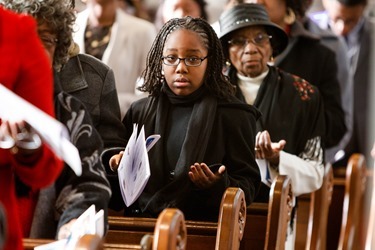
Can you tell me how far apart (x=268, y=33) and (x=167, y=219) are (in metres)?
2.17

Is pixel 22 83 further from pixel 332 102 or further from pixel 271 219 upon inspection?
pixel 332 102

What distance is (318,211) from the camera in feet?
17.9

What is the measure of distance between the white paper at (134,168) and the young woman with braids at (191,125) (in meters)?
0.17

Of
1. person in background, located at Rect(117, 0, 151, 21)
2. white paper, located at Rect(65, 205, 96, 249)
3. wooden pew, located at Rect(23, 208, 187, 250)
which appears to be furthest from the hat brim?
person in background, located at Rect(117, 0, 151, 21)

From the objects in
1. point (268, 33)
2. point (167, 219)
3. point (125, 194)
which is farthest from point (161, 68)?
point (167, 219)

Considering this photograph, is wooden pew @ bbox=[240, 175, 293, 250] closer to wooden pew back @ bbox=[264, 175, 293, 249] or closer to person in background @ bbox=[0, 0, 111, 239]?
wooden pew back @ bbox=[264, 175, 293, 249]

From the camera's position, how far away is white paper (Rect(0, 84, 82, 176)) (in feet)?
8.93

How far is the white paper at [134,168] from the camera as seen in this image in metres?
3.90

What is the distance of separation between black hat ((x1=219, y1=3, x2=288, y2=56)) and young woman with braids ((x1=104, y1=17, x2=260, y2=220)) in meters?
0.67

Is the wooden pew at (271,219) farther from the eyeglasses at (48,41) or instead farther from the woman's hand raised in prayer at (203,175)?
the eyeglasses at (48,41)

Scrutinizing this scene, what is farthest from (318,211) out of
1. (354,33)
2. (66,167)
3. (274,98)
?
(354,33)

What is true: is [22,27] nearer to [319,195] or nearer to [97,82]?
[97,82]

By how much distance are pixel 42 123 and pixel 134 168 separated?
126cm

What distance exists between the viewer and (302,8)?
6082 mm
